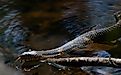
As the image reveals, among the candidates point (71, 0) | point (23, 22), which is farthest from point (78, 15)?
point (71, 0)

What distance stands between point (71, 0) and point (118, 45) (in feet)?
8.41

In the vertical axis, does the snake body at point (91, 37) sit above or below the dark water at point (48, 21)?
above

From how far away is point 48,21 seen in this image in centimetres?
511

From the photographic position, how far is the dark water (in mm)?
4172

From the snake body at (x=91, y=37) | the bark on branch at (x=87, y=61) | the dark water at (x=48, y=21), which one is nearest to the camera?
the bark on branch at (x=87, y=61)

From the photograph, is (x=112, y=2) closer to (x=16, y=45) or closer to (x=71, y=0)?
(x=71, y=0)

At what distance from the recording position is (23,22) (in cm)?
502

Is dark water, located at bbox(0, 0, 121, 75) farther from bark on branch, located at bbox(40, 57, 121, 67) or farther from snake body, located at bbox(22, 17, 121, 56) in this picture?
snake body, located at bbox(22, 17, 121, 56)

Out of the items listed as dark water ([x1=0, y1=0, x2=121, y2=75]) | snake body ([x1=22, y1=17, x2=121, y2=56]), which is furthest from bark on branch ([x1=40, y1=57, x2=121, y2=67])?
snake body ([x1=22, y1=17, x2=121, y2=56])

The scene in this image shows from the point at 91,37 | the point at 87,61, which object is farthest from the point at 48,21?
the point at 87,61

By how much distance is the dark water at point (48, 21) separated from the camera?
4.17m

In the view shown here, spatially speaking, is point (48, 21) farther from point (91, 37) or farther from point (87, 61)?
point (87, 61)

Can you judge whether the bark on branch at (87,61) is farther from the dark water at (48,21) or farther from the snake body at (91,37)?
the snake body at (91,37)

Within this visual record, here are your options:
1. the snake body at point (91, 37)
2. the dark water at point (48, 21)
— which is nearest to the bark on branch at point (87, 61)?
the dark water at point (48, 21)
